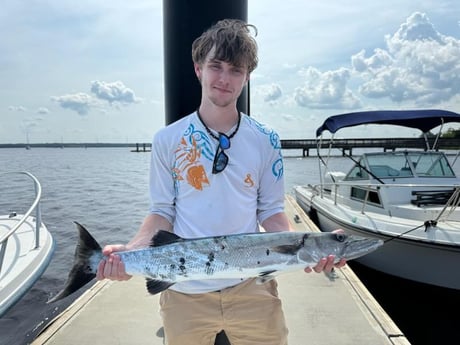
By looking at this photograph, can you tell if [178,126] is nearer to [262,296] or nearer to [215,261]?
[215,261]

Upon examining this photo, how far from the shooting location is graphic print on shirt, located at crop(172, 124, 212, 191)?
2.28m

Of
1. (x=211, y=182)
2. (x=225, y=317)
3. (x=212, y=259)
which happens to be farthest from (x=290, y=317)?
(x=211, y=182)

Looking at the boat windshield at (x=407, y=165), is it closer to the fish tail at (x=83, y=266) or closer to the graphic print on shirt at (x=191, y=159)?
the graphic print on shirt at (x=191, y=159)

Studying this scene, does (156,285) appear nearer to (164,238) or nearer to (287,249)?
(164,238)

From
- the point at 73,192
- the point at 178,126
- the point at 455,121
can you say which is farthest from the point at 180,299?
the point at 73,192

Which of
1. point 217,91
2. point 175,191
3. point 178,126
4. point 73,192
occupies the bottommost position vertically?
point 73,192

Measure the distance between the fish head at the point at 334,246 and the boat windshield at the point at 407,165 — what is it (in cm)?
764

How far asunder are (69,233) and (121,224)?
7.39ft

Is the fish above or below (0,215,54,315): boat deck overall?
above

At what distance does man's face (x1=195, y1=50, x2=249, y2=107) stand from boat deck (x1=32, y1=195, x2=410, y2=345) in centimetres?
290

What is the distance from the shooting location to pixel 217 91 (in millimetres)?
2277

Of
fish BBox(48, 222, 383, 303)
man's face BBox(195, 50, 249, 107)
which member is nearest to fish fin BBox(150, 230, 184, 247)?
fish BBox(48, 222, 383, 303)

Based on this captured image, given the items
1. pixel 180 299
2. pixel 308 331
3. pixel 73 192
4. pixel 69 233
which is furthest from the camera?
pixel 73 192

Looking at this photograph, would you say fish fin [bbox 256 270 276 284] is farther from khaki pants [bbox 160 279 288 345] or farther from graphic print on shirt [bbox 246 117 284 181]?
graphic print on shirt [bbox 246 117 284 181]
